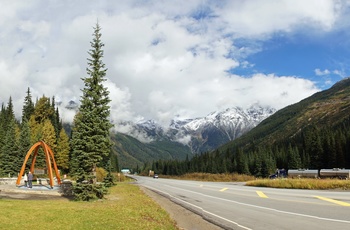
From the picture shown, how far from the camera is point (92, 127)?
84.7 feet

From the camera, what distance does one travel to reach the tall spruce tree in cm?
2528

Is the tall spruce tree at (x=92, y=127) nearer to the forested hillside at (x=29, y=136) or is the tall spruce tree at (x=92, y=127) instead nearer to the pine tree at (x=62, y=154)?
the forested hillside at (x=29, y=136)

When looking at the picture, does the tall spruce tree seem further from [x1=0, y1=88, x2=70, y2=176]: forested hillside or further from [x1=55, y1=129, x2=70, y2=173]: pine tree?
[x1=55, y1=129, x2=70, y2=173]: pine tree

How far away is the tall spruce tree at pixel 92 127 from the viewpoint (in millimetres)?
25281

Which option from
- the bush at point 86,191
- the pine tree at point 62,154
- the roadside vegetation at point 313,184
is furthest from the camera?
the pine tree at point 62,154

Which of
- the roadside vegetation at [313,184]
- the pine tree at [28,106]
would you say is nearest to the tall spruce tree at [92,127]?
the roadside vegetation at [313,184]

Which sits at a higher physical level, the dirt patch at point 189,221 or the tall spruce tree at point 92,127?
the tall spruce tree at point 92,127

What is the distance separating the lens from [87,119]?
25.8 m

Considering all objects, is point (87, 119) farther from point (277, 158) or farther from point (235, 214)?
point (277, 158)

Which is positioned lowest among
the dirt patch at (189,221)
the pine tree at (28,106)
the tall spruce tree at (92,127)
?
the dirt patch at (189,221)

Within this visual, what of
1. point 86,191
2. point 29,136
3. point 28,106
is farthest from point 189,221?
point 28,106

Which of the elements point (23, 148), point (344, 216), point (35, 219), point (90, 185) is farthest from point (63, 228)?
point (23, 148)

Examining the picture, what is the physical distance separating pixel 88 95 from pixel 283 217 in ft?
58.3

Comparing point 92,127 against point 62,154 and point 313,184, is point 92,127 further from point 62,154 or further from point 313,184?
point 62,154
